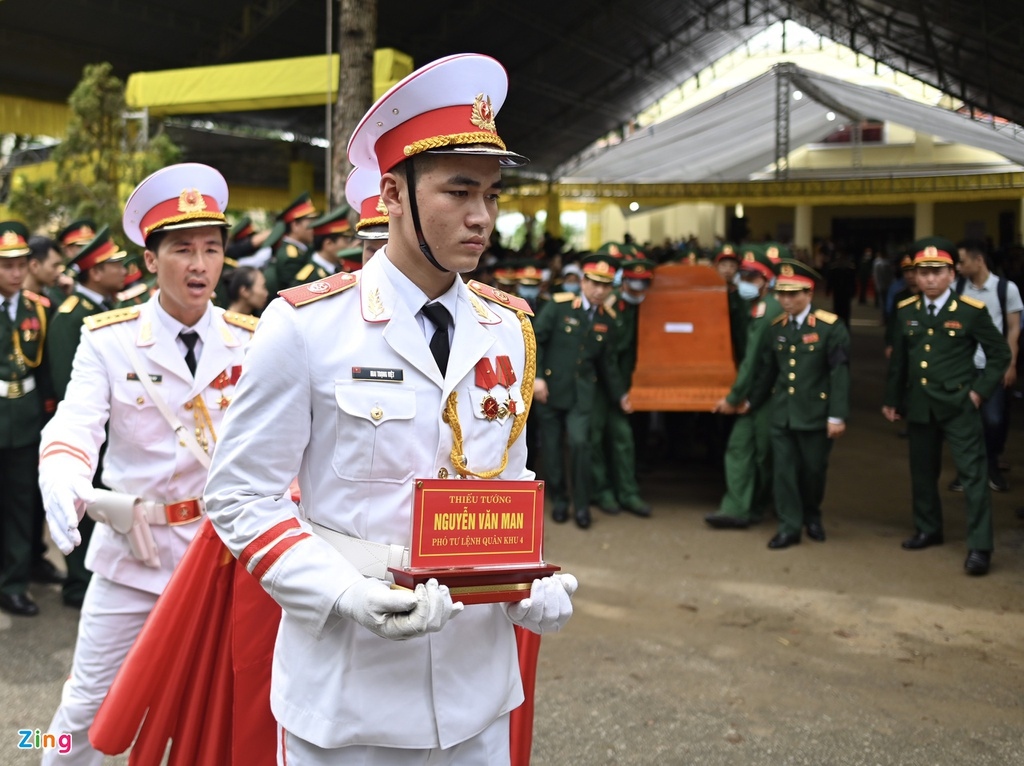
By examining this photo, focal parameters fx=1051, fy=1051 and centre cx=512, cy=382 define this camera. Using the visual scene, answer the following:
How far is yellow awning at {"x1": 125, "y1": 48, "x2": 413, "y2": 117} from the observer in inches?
454

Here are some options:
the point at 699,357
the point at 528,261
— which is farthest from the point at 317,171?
the point at 699,357

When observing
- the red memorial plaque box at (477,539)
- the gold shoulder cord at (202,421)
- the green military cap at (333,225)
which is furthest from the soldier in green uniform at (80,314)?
the red memorial plaque box at (477,539)

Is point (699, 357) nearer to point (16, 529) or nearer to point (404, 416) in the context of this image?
point (16, 529)

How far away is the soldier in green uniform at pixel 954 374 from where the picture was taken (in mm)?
6719

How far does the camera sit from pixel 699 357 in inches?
343

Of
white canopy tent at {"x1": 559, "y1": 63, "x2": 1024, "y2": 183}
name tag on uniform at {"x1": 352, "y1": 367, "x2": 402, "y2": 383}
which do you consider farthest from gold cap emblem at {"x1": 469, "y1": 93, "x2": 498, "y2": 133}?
white canopy tent at {"x1": 559, "y1": 63, "x2": 1024, "y2": 183}

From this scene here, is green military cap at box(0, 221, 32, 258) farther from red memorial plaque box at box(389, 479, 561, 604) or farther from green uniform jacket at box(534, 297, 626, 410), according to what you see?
red memorial plaque box at box(389, 479, 561, 604)

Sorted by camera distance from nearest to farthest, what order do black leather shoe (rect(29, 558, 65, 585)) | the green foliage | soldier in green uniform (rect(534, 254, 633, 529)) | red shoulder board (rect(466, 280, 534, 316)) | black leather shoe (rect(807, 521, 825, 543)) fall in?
1. red shoulder board (rect(466, 280, 534, 316))
2. black leather shoe (rect(29, 558, 65, 585))
3. black leather shoe (rect(807, 521, 825, 543))
4. soldier in green uniform (rect(534, 254, 633, 529))
5. the green foliage

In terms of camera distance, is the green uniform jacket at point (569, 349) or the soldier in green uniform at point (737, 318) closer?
the green uniform jacket at point (569, 349)

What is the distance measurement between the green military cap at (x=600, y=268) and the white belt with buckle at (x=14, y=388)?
13.2 ft

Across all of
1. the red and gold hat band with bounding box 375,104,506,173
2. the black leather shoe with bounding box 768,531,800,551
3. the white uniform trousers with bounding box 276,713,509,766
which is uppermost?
the red and gold hat band with bounding box 375,104,506,173

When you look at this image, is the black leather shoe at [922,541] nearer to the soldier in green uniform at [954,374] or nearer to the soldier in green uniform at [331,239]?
the soldier in green uniform at [954,374]

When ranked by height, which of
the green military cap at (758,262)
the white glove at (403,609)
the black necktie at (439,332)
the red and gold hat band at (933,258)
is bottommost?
the white glove at (403,609)

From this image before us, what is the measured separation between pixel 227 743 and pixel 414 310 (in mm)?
1488
